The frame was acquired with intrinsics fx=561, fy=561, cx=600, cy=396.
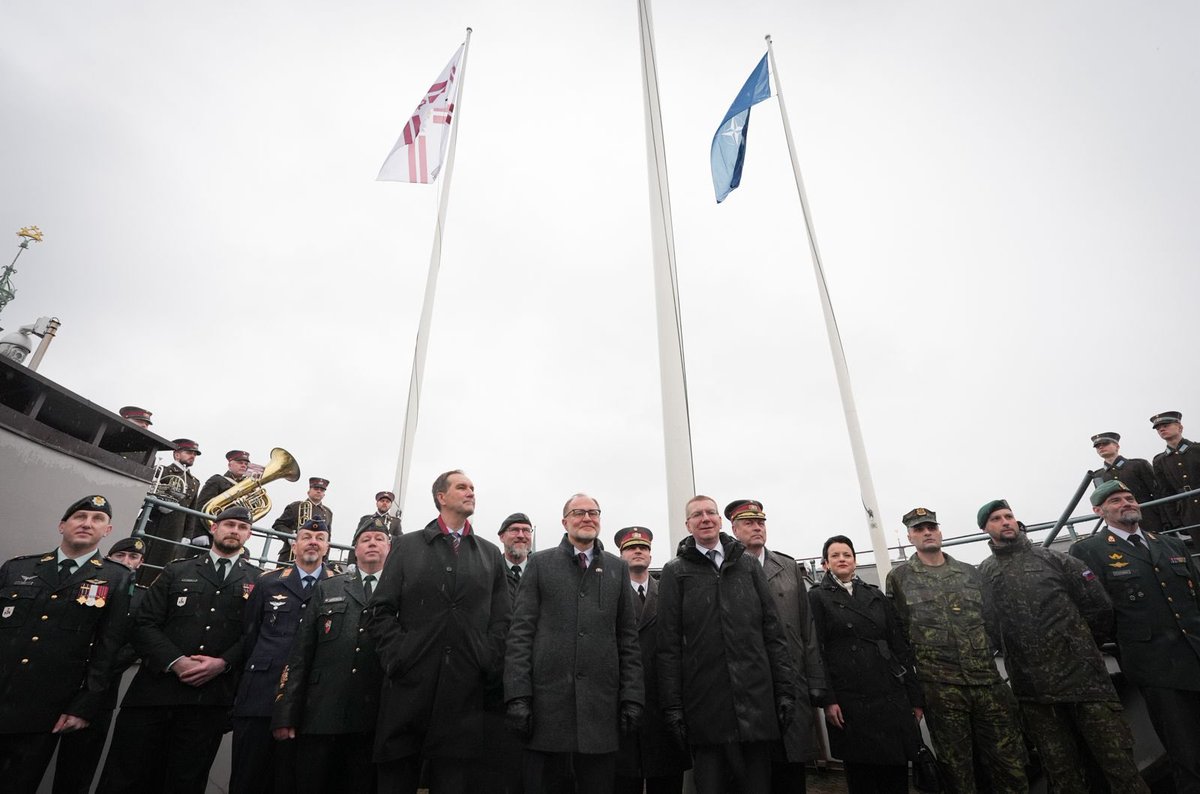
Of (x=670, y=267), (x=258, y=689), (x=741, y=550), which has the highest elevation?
(x=670, y=267)

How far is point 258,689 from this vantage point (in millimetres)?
3912

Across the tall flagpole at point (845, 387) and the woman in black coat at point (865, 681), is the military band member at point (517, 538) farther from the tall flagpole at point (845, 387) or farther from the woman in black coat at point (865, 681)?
the tall flagpole at point (845, 387)

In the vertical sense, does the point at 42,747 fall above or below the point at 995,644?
below

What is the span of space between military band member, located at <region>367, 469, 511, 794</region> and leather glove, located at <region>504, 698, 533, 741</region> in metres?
0.19

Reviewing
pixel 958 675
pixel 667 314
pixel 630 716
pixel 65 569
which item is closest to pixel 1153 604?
pixel 958 675

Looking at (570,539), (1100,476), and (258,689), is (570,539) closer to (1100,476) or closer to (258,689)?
(258,689)

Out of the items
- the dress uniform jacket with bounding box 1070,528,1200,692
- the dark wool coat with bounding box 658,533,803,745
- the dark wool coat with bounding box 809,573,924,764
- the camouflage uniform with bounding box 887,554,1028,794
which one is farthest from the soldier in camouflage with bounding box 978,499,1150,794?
the dark wool coat with bounding box 658,533,803,745

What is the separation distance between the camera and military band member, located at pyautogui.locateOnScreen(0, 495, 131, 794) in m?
3.39

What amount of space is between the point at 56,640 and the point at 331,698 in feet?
6.05

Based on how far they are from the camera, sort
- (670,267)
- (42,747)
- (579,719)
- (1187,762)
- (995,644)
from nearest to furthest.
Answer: (579,719) < (42,747) < (1187,762) < (995,644) < (670,267)

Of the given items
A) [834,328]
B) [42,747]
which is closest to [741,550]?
[42,747]

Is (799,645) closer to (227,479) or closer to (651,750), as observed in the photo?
(651,750)

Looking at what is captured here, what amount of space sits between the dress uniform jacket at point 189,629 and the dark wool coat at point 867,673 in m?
4.38

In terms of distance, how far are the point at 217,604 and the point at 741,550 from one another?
3877mm
